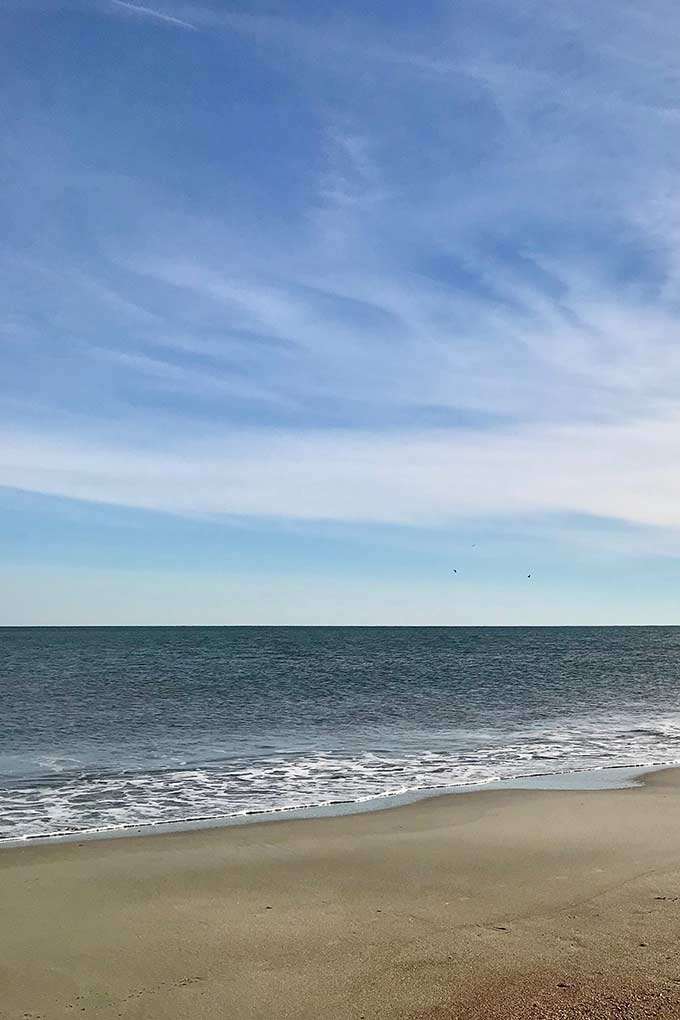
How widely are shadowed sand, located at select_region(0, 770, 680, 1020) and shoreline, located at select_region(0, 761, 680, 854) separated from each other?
18.0 inches

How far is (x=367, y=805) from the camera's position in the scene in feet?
51.9

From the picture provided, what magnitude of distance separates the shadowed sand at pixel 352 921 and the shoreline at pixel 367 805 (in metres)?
0.46

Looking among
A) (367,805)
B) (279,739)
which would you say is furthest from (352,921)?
(279,739)

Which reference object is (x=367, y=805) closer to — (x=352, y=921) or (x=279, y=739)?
(x=352, y=921)

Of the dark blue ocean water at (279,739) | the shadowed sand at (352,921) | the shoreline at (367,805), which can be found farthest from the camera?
the dark blue ocean water at (279,739)

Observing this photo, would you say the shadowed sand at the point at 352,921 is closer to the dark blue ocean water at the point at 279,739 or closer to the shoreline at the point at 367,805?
the shoreline at the point at 367,805

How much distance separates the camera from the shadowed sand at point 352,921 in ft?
24.0

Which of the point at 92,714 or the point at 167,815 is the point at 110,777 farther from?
the point at 92,714

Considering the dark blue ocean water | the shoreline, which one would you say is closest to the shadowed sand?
the shoreline

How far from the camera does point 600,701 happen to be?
42125 millimetres

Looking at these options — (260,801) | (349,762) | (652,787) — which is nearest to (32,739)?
(349,762)

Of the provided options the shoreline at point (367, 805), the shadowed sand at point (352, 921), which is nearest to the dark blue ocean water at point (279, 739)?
the shoreline at point (367, 805)

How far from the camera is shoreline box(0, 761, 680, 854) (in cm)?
1328

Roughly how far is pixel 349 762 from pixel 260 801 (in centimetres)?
563
